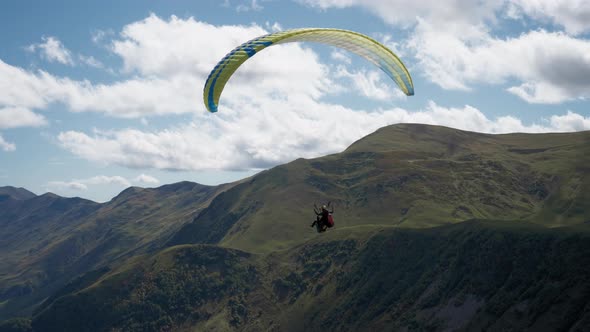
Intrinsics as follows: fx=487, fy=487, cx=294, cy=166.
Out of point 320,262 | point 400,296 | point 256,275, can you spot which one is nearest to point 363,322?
point 400,296

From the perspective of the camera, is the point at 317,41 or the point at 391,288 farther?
the point at 391,288

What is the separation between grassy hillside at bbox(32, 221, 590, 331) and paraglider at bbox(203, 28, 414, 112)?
5622 centimetres

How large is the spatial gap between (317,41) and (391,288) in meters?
116

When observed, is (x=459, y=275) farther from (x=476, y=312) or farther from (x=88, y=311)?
(x=88, y=311)

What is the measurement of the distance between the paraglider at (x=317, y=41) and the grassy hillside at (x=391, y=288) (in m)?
56.2

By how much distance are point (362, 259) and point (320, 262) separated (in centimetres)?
2279

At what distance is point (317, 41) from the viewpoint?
37.2 metres

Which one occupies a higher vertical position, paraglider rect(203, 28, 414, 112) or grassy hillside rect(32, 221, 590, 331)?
paraglider rect(203, 28, 414, 112)

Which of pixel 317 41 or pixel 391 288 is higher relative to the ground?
pixel 317 41

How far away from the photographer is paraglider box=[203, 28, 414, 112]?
112 ft

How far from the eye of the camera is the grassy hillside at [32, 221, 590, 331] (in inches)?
3686

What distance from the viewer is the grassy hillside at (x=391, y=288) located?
307ft

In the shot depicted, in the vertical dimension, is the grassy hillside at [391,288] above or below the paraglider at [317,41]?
below

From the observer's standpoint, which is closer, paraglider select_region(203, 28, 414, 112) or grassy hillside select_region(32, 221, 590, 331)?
paraglider select_region(203, 28, 414, 112)
